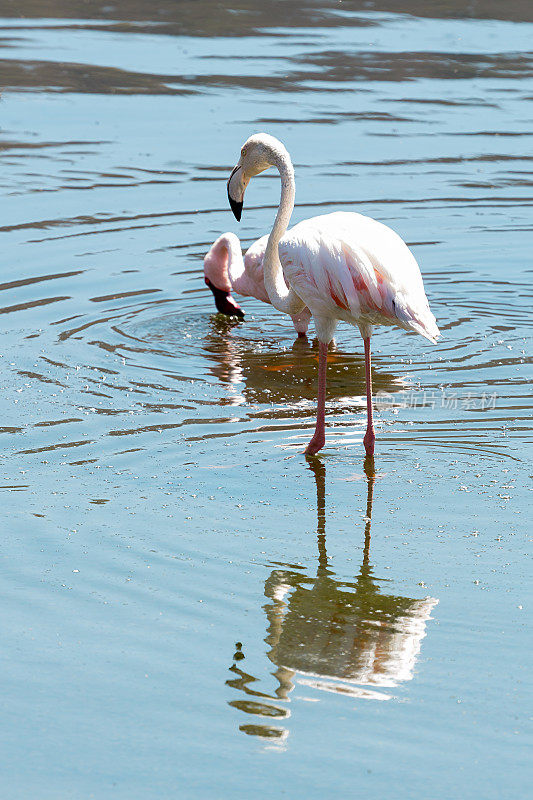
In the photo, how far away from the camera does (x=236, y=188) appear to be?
693 centimetres

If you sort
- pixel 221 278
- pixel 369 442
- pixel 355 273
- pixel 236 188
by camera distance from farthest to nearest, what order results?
pixel 221 278, pixel 236 188, pixel 369 442, pixel 355 273

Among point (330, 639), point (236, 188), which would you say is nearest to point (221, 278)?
point (236, 188)

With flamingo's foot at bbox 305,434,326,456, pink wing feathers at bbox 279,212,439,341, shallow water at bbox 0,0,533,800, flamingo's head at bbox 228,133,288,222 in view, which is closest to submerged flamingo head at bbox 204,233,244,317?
shallow water at bbox 0,0,533,800

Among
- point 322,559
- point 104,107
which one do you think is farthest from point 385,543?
point 104,107

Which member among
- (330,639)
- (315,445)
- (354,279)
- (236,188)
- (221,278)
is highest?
(236,188)

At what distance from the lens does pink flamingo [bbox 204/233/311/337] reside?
27.1 ft

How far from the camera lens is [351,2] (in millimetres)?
19281

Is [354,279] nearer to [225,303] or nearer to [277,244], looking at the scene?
[277,244]

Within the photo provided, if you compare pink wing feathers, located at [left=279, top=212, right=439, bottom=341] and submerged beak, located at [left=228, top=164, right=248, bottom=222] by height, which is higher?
submerged beak, located at [left=228, top=164, right=248, bottom=222]

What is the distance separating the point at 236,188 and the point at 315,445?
1.78 metres

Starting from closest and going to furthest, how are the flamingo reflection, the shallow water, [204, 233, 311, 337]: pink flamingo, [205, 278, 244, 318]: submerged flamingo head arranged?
the shallow water < the flamingo reflection < [204, 233, 311, 337]: pink flamingo < [205, 278, 244, 318]: submerged flamingo head

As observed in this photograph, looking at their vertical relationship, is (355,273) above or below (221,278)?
above

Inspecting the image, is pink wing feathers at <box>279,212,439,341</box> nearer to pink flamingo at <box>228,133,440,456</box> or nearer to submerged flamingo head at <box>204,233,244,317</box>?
pink flamingo at <box>228,133,440,456</box>

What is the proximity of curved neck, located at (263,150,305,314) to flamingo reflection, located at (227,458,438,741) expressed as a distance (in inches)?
80.3
